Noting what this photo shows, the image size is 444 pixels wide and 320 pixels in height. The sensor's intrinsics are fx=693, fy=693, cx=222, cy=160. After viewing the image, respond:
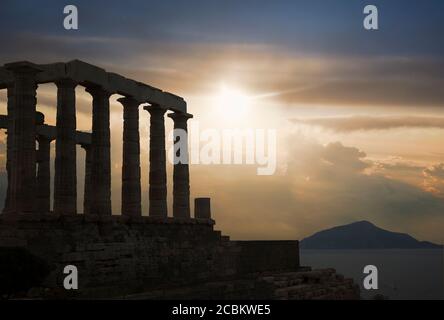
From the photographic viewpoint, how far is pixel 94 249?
37938 millimetres

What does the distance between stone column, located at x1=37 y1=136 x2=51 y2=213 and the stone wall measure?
11.2 metres

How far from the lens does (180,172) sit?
54.1 m

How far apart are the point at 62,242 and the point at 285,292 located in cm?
1388

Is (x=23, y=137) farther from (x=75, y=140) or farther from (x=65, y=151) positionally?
(x=75, y=140)

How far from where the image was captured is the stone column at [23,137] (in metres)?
39.1

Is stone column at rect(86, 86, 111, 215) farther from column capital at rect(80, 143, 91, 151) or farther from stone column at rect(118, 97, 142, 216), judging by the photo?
column capital at rect(80, 143, 91, 151)

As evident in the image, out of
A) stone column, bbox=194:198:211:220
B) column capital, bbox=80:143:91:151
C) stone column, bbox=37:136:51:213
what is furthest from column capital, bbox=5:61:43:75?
stone column, bbox=194:198:211:220

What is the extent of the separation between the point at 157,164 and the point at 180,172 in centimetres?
396

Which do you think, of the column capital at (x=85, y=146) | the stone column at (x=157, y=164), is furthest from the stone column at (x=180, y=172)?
the column capital at (x=85, y=146)

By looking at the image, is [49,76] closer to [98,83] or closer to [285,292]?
[98,83]

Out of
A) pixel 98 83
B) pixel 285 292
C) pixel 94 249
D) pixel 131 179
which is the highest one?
pixel 98 83

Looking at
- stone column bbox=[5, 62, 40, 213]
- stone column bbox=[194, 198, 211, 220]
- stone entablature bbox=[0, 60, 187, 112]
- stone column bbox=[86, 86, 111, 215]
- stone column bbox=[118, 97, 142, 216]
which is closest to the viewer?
stone column bbox=[5, 62, 40, 213]

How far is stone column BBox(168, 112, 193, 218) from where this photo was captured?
53.8 m
